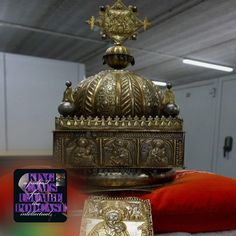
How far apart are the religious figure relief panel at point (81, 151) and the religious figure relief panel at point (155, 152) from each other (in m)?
0.11

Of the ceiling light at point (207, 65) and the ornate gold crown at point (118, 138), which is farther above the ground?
the ceiling light at point (207, 65)

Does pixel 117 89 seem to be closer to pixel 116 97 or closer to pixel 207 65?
pixel 116 97

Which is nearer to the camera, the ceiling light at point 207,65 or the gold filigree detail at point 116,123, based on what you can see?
the gold filigree detail at point 116,123

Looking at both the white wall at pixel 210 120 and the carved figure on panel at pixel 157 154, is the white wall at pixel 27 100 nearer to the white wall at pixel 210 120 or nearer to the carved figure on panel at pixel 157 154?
the carved figure on panel at pixel 157 154

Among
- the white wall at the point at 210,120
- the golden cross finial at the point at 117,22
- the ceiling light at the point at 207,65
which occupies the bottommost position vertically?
the white wall at the point at 210,120

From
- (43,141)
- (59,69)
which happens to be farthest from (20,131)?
(59,69)

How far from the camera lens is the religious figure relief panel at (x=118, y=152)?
631mm

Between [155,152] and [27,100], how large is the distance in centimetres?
135

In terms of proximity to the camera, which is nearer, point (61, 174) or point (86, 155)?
point (61, 174)

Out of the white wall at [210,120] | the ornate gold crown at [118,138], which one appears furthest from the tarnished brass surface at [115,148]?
the white wall at [210,120]

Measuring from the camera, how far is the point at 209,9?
1314 mm

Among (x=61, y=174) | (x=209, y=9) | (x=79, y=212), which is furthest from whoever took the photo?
(x=209, y=9)

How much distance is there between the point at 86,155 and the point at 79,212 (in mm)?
121

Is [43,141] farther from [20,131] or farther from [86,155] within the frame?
[86,155]
